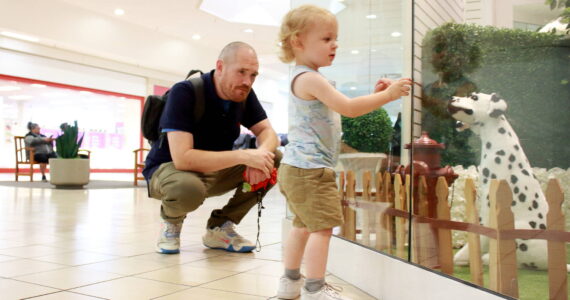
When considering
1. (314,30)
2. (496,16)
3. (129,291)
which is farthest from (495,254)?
(129,291)

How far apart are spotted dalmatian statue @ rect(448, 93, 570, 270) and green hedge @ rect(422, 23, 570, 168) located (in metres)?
0.03

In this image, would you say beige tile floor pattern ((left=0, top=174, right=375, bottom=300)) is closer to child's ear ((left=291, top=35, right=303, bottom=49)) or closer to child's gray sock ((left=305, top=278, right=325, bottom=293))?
child's gray sock ((left=305, top=278, right=325, bottom=293))

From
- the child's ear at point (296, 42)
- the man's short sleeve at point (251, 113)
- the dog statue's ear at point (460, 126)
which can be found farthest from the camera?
the man's short sleeve at point (251, 113)

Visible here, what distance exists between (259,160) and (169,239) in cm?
70

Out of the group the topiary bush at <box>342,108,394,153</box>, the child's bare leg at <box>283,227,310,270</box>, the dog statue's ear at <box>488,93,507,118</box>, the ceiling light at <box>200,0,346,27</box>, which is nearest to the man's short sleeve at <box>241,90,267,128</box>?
the topiary bush at <box>342,108,394,153</box>

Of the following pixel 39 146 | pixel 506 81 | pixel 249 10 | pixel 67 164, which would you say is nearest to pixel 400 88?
pixel 506 81

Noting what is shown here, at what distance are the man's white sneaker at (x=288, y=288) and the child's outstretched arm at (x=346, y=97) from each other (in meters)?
0.63

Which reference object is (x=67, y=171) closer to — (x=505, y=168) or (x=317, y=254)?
(x=317, y=254)

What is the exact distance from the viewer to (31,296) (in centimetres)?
166

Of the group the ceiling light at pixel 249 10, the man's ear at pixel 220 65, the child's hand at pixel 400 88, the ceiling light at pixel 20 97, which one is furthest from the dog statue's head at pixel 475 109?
the ceiling light at pixel 20 97

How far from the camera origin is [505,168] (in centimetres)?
113

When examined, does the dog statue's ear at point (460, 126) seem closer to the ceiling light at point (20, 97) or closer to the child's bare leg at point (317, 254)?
the child's bare leg at point (317, 254)

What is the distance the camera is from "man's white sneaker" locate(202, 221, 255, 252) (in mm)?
2607

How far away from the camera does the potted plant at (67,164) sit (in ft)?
26.2
